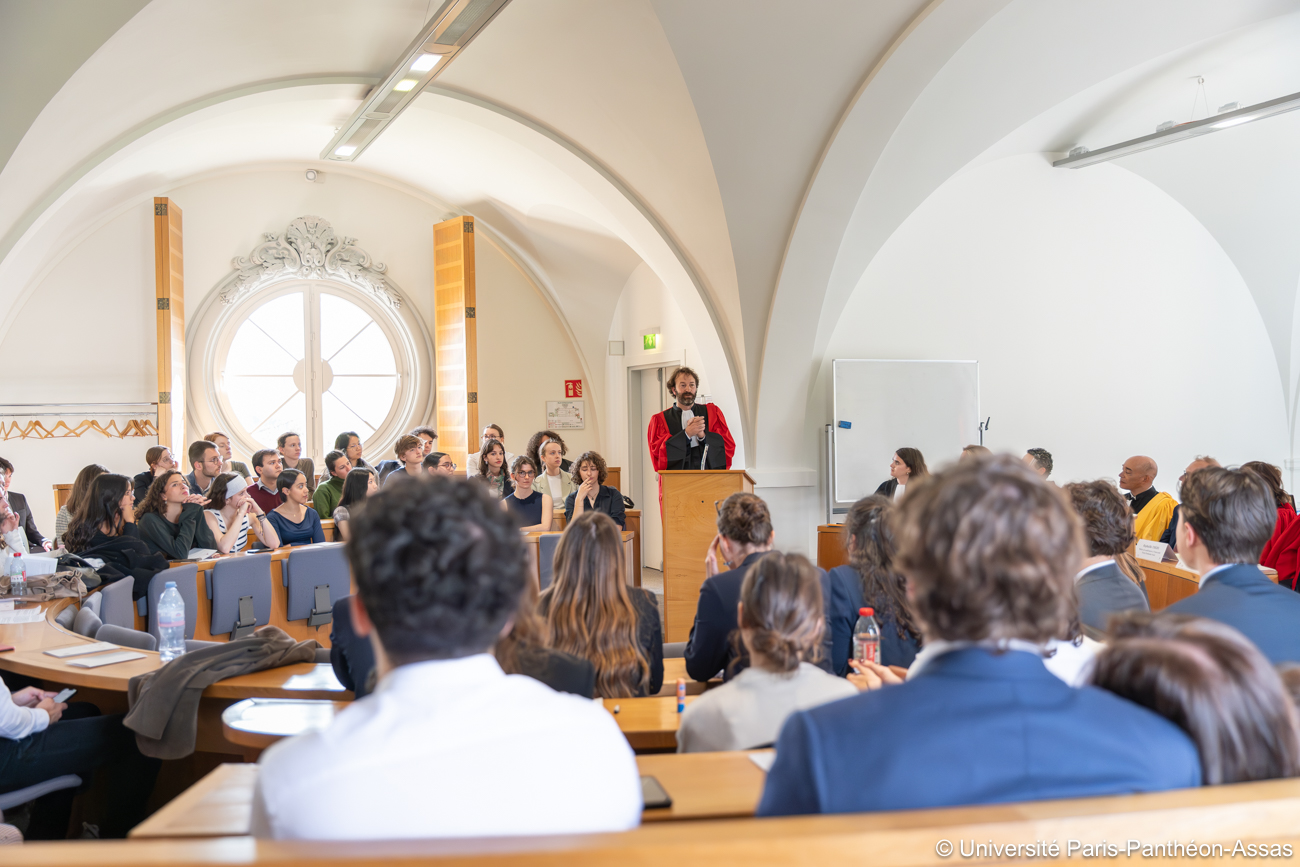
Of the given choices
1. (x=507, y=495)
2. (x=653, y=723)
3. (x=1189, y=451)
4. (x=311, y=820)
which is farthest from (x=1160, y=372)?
(x=311, y=820)

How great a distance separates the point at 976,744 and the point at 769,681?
979 millimetres

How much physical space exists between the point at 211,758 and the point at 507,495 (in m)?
4.04

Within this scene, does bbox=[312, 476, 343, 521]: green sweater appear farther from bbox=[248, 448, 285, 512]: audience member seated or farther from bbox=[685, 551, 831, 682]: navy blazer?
bbox=[685, 551, 831, 682]: navy blazer

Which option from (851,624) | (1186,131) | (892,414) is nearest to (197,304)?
(892,414)

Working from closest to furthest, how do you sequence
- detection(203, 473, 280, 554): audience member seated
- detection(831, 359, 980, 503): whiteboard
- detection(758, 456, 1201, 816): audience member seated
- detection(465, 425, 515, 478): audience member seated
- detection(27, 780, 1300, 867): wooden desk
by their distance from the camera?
1. detection(27, 780, 1300, 867): wooden desk
2. detection(758, 456, 1201, 816): audience member seated
3. detection(203, 473, 280, 554): audience member seated
4. detection(831, 359, 980, 503): whiteboard
5. detection(465, 425, 515, 478): audience member seated

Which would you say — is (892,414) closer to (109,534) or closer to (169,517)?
(169,517)

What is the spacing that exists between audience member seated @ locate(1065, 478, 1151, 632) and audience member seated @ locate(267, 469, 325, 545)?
15.6 ft

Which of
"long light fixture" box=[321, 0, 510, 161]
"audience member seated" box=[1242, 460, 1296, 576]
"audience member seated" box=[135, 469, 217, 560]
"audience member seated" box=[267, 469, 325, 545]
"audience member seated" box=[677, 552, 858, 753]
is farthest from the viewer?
"audience member seated" box=[267, 469, 325, 545]

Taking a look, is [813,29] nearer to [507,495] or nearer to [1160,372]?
[507,495]

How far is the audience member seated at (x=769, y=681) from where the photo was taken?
2.06m

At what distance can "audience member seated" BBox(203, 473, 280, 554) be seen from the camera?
542 centimetres

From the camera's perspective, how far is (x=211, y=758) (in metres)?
3.39

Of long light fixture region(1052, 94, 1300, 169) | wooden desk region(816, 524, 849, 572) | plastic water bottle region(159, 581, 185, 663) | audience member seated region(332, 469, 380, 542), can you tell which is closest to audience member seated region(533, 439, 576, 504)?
audience member seated region(332, 469, 380, 542)

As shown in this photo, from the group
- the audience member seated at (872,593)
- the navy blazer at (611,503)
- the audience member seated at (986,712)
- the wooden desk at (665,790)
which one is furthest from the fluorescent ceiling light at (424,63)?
the audience member seated at (986,712)
